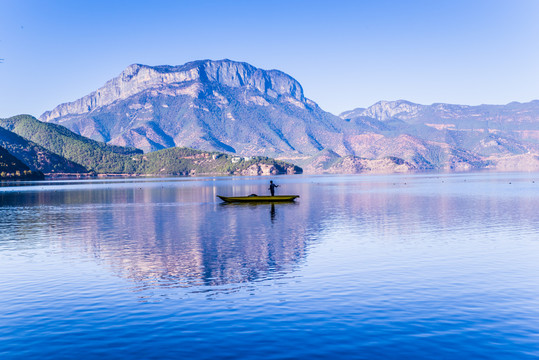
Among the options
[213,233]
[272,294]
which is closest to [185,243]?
[213,233]

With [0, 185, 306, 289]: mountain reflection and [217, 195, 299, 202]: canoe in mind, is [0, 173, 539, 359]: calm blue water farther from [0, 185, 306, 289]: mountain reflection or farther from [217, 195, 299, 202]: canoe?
[217, 195, 299, 202]: canoe

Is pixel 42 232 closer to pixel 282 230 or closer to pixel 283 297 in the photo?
pixel 282 230

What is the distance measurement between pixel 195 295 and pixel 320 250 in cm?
2128

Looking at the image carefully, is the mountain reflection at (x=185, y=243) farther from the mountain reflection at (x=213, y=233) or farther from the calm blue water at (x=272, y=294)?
the calm blue water at (x=272, y=294)

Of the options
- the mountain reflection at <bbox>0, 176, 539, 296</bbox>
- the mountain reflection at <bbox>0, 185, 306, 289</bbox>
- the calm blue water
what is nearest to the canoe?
the mountain reflection at <bbox>0, 176, 539, 296</bbox>

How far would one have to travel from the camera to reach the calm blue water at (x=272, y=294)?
2355 cm

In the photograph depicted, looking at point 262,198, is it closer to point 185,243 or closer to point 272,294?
point 185,243

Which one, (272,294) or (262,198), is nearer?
(272,294)

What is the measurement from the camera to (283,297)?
32.1 meters

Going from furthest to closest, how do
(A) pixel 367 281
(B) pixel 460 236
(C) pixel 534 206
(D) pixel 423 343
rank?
(C) pixel 534 206 → (B) pixel 460 236 → (A) pixel 367 281 → (D) pixel 423 343

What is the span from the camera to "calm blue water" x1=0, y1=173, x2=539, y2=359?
23.5m

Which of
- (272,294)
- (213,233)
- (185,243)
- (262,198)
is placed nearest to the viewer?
(272,294)

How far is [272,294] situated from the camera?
32.9m

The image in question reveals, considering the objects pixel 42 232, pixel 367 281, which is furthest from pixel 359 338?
pixel 42 232
